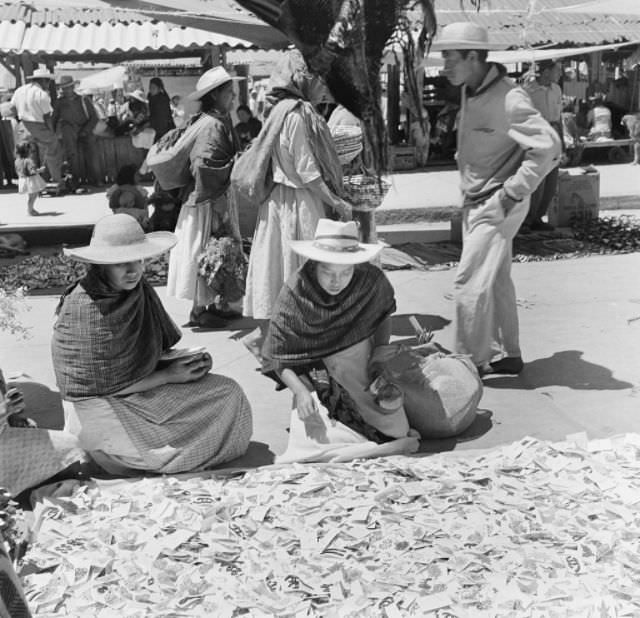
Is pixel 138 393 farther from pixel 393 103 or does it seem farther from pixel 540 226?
pixel 393 103

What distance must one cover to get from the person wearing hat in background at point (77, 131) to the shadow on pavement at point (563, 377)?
35.6 ft

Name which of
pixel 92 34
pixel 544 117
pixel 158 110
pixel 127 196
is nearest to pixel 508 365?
pixel 127 196

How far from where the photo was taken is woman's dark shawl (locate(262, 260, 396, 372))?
13.5 feet

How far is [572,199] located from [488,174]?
503cm

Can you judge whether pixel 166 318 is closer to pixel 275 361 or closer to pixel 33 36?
pixel 275 361

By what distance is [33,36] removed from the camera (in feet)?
44.5

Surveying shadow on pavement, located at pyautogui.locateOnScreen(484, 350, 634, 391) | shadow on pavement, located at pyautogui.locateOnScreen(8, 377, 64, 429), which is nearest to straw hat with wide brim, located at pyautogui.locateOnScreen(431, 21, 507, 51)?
shadow on pavement, located at pyautogui.locateOnScreen(484, 350, 634, 391)

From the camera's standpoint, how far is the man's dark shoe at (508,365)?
17.1 feet

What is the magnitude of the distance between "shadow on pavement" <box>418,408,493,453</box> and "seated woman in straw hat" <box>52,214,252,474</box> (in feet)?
2.85

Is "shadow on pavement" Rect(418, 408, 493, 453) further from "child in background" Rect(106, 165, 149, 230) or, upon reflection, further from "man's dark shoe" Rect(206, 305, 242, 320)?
"child in background" Rect(106, 165, 149, 230)

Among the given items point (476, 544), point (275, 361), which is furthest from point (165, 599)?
point (275, 361)

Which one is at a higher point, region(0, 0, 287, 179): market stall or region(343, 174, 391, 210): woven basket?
region(0, 0, 287, 179): market stall

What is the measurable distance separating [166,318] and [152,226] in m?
3.37

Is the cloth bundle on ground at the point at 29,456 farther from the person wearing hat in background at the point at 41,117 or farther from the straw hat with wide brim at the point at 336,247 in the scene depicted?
the person wearing hat in background at the point at 41,117
